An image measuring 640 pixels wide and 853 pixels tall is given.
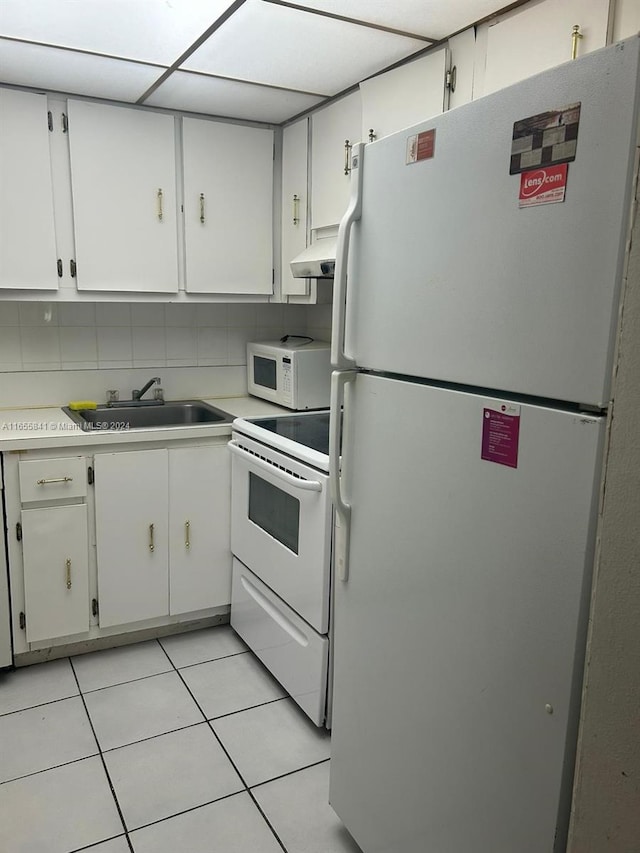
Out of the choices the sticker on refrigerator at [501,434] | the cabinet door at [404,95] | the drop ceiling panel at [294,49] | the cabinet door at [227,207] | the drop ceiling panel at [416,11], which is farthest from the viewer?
the cabinet door at [227,207]

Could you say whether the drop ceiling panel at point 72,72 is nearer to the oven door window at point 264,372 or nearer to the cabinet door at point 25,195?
the cabinet door at point 25,195

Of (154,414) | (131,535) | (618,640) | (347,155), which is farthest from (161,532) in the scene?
(618,640)

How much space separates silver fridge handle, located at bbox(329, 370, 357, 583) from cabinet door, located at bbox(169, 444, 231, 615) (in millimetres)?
1221

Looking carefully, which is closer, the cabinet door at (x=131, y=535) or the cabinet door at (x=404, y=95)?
the cabinet door at (x=404, y=95)

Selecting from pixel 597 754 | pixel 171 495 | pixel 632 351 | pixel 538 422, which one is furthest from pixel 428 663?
pixel 171 495

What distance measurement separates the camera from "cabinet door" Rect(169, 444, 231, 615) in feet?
8.87

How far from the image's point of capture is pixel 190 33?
6.48 feet

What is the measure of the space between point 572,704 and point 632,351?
56 cm

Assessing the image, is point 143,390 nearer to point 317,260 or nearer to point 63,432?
point 63,432

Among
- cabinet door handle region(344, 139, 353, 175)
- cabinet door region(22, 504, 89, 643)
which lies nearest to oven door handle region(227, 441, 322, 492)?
cabinet door region(22, 504, 89, 643)

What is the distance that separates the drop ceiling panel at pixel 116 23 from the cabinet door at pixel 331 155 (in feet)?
2.18

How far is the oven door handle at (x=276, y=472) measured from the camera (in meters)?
2.08

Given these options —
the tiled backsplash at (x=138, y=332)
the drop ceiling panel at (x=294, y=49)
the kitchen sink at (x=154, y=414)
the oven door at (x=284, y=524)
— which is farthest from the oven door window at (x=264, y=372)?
the drop ceiling panel at (x=294, y=49)

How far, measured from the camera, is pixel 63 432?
2.48 metres
